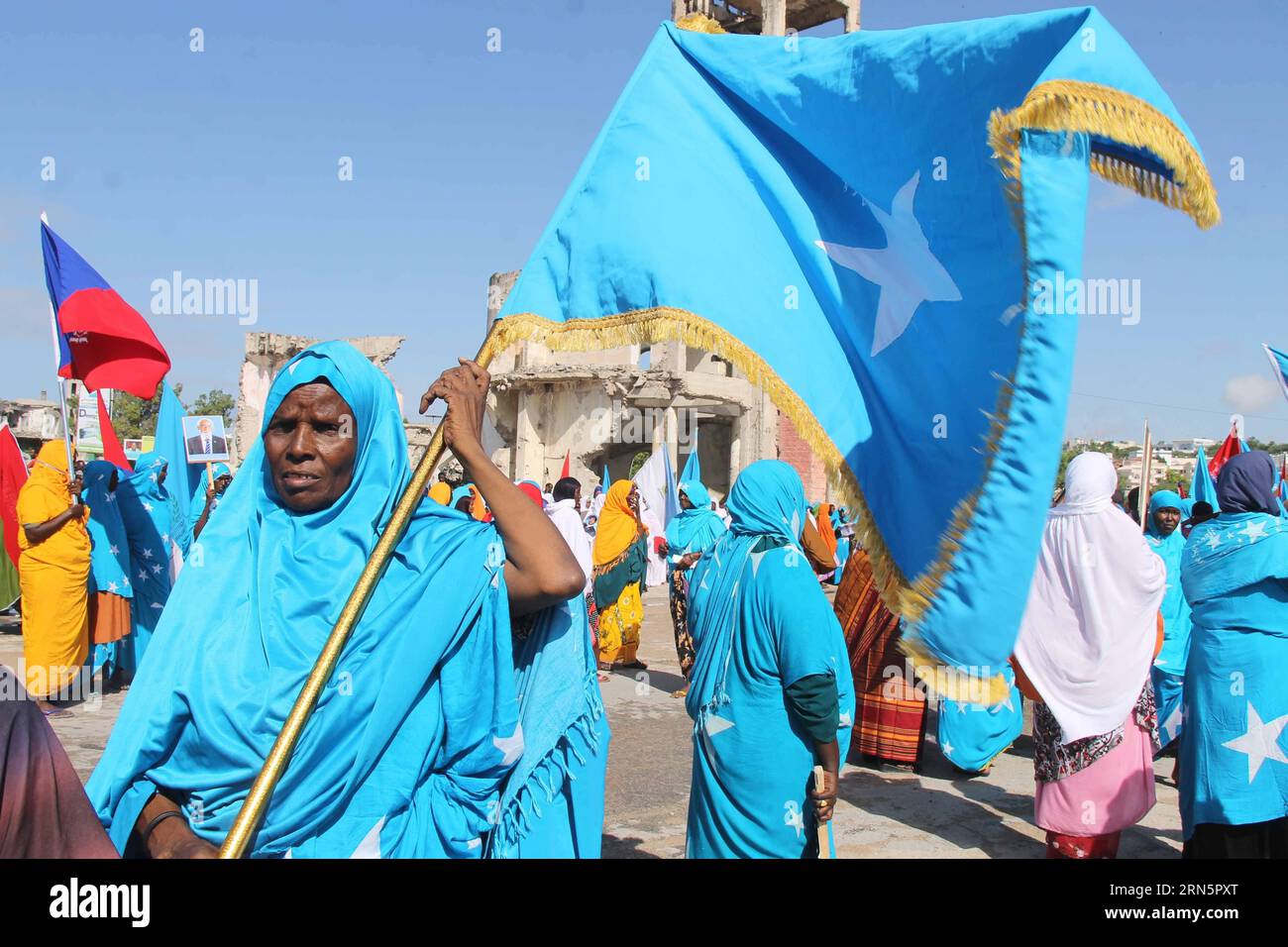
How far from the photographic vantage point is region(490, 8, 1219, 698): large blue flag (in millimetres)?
1928

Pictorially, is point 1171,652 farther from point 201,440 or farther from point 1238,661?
→ point 201,440

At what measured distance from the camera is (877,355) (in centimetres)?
260

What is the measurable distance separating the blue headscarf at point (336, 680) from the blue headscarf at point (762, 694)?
119cm

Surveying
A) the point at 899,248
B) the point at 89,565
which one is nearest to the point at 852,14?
the point at 89,565

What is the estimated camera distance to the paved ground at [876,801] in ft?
16.4

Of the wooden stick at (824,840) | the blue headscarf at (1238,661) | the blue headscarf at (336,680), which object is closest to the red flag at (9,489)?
the blue headscarf at (336,680)

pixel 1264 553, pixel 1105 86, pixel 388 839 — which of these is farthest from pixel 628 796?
pixel 1105 86

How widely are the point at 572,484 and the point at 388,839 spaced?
723cm

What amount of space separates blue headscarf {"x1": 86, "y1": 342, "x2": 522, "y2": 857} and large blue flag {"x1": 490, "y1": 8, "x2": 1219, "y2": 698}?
60 cm

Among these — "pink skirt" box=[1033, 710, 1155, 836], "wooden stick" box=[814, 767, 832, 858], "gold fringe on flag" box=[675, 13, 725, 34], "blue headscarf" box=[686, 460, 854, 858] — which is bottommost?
"pink skirt" box=[1033, 710, 1155, 836]

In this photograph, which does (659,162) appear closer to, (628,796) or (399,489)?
(399,489)

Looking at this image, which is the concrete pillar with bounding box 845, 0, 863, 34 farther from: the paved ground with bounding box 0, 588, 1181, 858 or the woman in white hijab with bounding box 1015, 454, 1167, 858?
the woman in white hijab with bounding box 1015, 454, 1167, 858

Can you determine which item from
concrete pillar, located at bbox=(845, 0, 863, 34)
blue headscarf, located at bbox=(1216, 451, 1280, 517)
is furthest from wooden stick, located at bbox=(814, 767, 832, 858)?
concrete pillar, located at bbox=(845, 0, 863, 34)

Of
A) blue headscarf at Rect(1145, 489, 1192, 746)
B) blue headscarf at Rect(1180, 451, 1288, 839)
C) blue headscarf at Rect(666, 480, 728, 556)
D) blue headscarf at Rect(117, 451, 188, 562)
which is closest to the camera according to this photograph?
blue headscarf at Rect(1180, 451, 1288, 839)
